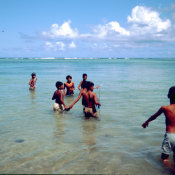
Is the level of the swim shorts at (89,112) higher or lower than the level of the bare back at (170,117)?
lower

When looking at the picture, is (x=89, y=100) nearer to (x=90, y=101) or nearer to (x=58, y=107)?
(x=90, y=101)

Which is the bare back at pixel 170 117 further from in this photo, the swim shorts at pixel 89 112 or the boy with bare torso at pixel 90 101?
the swim shorts at pixel 89 112

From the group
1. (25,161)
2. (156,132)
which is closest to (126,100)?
(156,132)

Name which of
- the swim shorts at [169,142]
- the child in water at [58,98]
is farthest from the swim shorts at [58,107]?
the swim shorts at [169,142]

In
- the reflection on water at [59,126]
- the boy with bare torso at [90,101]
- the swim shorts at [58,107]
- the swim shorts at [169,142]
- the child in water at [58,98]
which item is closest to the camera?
the swim shorts at [169,142]

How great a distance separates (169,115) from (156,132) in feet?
8.02

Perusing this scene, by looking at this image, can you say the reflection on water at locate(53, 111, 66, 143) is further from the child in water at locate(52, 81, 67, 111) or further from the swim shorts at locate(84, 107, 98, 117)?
the swim shorts at locate(84, 107, 98, 117)

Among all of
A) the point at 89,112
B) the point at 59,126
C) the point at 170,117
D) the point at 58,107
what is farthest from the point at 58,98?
the point at 170,117

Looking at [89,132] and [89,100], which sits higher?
[89,100]

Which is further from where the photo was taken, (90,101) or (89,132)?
(90,101)

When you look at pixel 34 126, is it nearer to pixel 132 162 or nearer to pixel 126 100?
pixel 132 162

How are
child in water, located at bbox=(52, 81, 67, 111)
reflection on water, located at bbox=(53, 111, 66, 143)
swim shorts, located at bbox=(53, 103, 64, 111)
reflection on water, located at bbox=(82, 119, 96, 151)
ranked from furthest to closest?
swim shorts, located at bbox=(53, 103, 64, 111)
child in water, located at bbox=(52, 81, 67, 111)
reflection on water, located at bbox=(53, 111, 66, 143)
reflection on water, located at bbox=(82, 119, 96, 151)

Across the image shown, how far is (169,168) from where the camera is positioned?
425 centimetres

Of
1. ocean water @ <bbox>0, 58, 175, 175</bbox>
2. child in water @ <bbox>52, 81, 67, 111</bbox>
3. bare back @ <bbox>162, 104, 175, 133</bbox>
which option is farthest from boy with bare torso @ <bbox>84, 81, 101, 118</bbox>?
bare back @ <bbox>162, 104, 175, 133</bbox>
